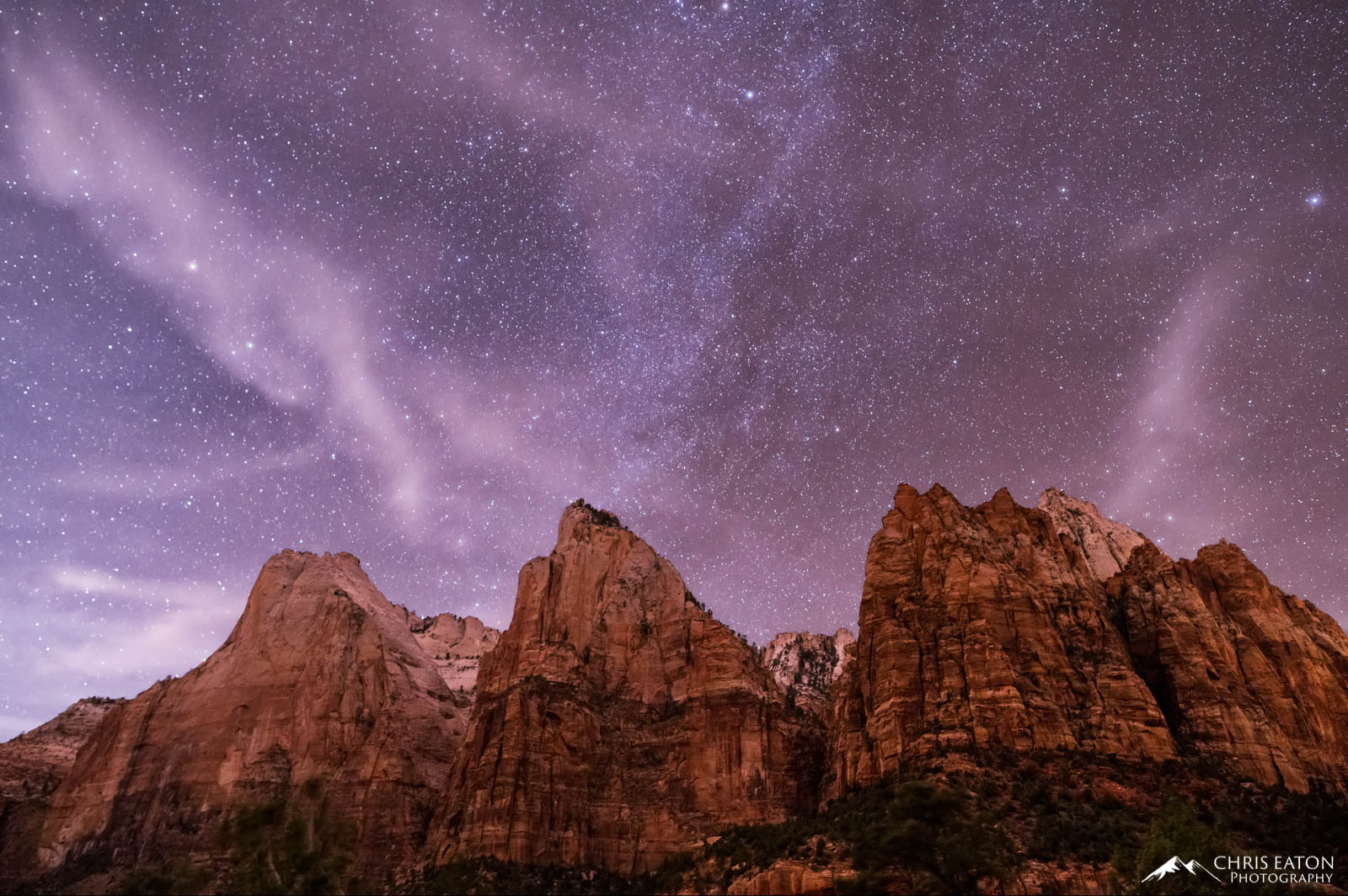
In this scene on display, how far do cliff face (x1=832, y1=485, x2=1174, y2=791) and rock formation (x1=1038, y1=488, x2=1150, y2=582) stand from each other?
19749mm

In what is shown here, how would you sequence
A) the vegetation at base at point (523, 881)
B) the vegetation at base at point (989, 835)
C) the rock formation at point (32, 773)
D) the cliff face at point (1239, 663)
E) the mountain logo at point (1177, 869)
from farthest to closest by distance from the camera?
the rock formation at point (32, 773) → the vegetation at base at point (523, 881) → the cliff face at point (1239, 663) → the vegetation at base at point (989, 835) → the mountain logo at point (1177, 869)

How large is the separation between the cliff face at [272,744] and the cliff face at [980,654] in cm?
4270

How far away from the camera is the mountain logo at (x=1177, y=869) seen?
144ft

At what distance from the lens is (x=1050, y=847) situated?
49.6 m

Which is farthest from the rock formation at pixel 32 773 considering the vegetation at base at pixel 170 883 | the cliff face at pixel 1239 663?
the cliff face at pixel 1239 663

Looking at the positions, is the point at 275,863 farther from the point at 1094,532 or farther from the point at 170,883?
the point at 1094,532

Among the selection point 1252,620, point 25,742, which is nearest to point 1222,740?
point 1252,620

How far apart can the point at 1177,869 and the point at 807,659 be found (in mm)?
91052

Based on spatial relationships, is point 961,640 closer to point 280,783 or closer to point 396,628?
point 280,783

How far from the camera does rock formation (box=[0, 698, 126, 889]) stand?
87.5 meters

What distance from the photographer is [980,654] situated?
64.1 meters

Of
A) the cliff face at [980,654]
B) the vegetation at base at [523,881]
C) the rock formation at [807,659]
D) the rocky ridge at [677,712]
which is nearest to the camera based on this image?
the cliff face at [980,654]

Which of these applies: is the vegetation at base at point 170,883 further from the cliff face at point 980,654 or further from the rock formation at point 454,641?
the rock formation at point 454,641

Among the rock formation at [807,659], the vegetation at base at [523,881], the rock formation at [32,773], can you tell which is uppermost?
the rock formation at [807,659]
